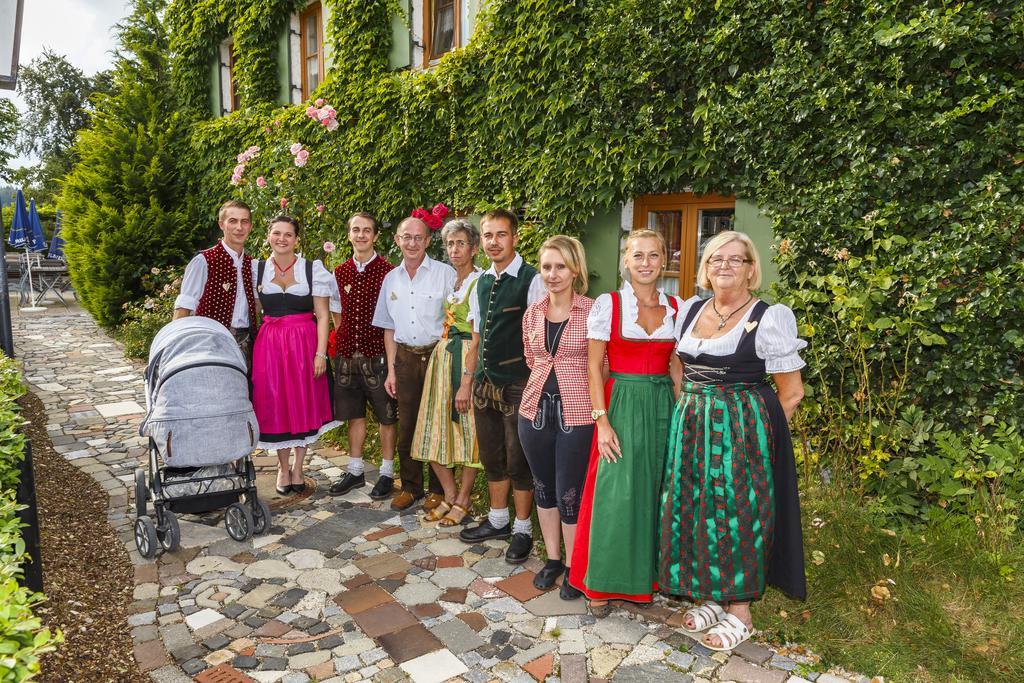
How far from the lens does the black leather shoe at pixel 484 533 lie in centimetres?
472

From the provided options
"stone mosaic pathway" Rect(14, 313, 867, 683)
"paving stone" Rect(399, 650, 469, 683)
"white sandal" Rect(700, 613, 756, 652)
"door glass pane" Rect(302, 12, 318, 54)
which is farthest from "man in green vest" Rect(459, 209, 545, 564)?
"door glass pane" Rect(302, 12, 318, 54)

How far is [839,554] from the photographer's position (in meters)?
3.95

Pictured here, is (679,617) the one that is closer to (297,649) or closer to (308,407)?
(297,649)

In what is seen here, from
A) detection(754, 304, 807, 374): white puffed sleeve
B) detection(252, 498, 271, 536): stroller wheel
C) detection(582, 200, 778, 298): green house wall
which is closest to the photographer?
detection(754, 304, 807, 374): white puffed sleeve

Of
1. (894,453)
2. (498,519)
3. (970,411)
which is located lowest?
(498,519)

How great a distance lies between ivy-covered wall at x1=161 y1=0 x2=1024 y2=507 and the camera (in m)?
4.30

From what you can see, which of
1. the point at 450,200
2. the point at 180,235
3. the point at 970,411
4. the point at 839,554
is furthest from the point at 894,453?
the point at 180,235

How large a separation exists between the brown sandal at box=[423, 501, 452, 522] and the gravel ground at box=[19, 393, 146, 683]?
1.93 metres

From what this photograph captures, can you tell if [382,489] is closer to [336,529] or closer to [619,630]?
[336,529]

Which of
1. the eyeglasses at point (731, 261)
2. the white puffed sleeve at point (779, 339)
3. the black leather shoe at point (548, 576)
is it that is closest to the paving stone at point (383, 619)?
the black leather shoe at point (548, 576)

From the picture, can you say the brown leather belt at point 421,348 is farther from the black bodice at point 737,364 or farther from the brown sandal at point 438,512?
the black bodice at point 737,364

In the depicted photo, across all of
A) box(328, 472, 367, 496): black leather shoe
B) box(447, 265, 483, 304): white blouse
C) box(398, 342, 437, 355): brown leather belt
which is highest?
box(447, 265, 483, 304): white blouse

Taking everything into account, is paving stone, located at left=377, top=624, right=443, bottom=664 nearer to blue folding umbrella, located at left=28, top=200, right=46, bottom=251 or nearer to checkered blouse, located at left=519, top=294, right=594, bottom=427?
checkered blouse, located at left=519, top=294, right=594, bottom=427

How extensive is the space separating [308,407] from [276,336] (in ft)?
1.97
